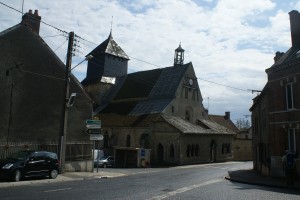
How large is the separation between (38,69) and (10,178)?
9984 mm

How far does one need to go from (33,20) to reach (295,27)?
1965 cm

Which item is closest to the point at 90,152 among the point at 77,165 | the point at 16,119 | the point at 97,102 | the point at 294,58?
the point at 77,165

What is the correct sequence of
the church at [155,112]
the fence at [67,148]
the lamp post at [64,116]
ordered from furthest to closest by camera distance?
the church at [155,112]
the lamp post at [64,116]
the fence at [67,148]

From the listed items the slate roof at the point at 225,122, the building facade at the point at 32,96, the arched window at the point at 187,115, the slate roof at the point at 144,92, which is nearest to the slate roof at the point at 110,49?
the slate roof at the point at 144,92

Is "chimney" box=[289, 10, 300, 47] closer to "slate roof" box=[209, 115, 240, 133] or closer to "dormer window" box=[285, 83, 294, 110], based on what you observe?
"dormer window" box=[285, 83, 294, 110]

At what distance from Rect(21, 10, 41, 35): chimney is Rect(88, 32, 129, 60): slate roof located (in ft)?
105

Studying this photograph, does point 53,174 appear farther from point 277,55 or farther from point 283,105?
point 277,55

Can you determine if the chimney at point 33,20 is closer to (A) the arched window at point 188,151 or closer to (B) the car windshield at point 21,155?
(B) the car windshield at point 21,155

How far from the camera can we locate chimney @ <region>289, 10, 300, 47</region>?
2388cm

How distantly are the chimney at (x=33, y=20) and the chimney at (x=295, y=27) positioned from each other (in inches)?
735

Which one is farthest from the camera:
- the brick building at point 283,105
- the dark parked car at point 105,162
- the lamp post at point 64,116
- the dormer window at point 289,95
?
the dark parked car at point 105,162

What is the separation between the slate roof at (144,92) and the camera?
48000 millimetres

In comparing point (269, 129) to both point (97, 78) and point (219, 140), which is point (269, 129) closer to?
point (219, 140)

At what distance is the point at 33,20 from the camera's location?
25.9m
